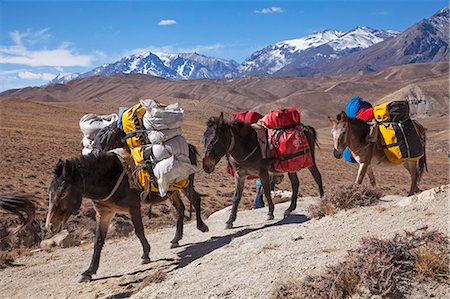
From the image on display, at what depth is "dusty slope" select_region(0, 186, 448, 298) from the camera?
5602 millimetres

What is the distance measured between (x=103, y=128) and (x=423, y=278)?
6492 mm

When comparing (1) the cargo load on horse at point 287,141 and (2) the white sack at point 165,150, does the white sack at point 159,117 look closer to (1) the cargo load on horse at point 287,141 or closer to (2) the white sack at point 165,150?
(2) the white sack at point 165,150

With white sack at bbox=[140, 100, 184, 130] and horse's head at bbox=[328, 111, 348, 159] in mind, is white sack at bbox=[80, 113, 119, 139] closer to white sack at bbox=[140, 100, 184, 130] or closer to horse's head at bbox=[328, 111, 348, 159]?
white sack at bbox=[140, 100, 184, 130]

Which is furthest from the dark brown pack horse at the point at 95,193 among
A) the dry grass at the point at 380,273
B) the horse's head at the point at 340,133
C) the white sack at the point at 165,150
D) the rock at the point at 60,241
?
the horse's head at the point at 340,133

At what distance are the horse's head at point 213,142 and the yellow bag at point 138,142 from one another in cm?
63

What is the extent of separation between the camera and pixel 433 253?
4.74 m

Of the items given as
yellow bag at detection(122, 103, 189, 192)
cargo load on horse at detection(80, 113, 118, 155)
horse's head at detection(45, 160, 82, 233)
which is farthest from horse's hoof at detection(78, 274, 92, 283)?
cargo load on horse at detection(80, 113, 118, 155)

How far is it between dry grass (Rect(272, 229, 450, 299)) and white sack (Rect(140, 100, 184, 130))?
3963mm

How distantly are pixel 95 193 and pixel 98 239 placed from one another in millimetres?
902

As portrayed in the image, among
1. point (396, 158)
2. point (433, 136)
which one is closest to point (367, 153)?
point (396, 158)

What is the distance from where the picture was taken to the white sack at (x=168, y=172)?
7.77 m

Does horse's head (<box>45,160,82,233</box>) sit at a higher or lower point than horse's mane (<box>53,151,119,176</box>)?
lower

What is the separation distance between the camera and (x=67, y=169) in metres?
6.69

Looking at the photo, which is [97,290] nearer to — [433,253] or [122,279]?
[122,279]
